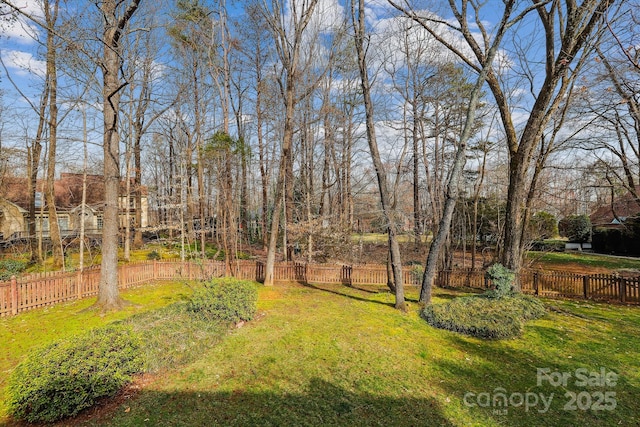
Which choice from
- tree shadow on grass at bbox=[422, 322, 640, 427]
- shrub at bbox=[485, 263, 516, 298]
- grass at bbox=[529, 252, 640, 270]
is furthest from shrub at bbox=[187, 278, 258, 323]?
grass at bbox=[529, 252, 640, 270]

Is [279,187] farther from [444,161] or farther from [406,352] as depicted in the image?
[444,161]

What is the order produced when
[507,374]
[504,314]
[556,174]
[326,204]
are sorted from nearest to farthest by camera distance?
1. [507,374]
2. [504,314]
3. [556,174]
4. [326,204]

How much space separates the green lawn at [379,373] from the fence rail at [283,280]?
767 mm

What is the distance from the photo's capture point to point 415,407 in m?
3.80

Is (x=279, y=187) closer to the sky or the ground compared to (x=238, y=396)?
closer to the sky

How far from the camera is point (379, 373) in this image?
4.67 m

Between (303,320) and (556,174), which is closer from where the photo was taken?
(303,320)

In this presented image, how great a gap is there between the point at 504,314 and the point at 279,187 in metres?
8.17

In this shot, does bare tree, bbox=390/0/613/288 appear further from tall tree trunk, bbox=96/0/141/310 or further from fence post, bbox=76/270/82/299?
fence post, bbox=76/270/82/299

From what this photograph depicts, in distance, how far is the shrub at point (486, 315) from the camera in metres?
6.30

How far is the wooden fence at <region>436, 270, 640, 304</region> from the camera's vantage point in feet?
29.0

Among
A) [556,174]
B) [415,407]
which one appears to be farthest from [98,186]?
[556,174]

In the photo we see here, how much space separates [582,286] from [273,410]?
1129 centimetres

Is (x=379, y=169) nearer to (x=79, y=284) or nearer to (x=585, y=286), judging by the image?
(x=585, y=286)
